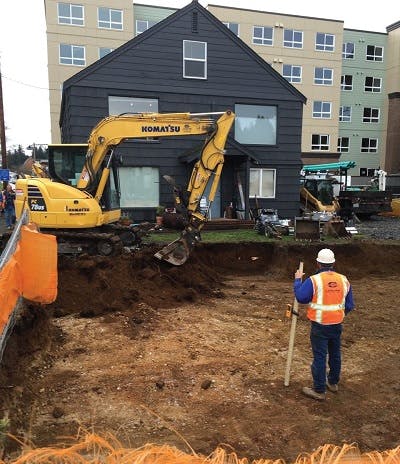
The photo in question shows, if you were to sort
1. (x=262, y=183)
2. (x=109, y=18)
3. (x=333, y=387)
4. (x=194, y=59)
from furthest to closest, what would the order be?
(x=109, y=18), (x=262, y=183), (x=194, y=59), (x=333, y=387)

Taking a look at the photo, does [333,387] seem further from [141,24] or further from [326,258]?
[141,24]

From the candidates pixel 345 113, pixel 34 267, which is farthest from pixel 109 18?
pixel 34 267

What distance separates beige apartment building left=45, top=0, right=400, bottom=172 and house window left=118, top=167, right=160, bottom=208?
18.6 meters

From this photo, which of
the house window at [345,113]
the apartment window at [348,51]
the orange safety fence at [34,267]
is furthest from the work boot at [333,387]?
the apartment window at [348,51]

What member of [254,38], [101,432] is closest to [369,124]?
[254,38]

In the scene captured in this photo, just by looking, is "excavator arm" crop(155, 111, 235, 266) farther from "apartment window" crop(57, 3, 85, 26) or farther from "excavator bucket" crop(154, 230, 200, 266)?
"apartment window" crop(57, 3, 85, 26)

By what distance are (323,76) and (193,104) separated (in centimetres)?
2489

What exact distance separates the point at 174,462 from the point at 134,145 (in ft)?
52.2

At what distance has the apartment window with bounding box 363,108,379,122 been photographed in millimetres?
42031

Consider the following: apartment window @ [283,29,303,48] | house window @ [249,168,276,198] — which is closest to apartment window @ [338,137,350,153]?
apartment window @ [283,29,303,48]

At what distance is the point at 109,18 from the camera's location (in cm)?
3381

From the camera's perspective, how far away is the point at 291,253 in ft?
39.8

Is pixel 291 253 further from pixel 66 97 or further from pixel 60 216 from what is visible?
pixel 66 97

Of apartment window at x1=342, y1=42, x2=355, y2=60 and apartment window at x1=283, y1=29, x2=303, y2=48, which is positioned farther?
apartment window at x1=342, y1=42, x2=355, y2=60
